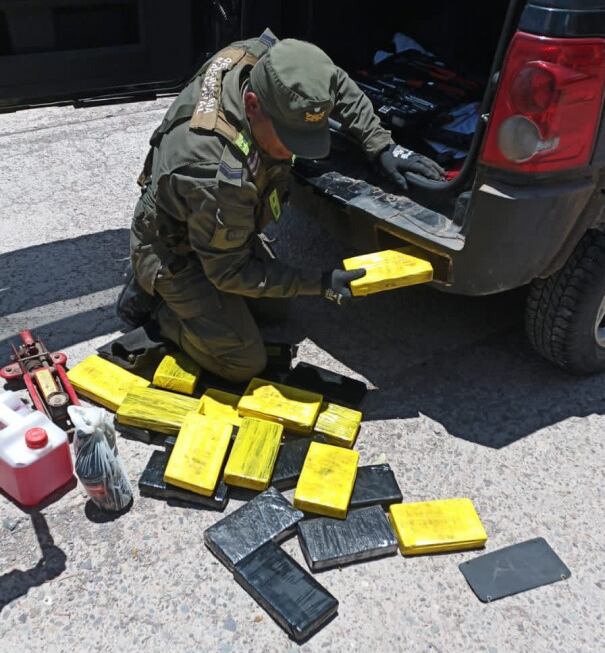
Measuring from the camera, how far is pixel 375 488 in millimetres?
2604

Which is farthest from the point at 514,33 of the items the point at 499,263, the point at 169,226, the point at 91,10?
the point at 91,10

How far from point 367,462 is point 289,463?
308 mm

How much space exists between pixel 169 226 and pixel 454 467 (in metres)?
1.42

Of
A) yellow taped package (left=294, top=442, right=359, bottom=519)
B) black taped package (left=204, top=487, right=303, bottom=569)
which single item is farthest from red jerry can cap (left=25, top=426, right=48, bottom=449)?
yellow taped package (left=294, top=442, right=359, bottom=519)

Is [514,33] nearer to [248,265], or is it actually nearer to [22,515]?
[248,265]

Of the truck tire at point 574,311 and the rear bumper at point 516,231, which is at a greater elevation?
the rear bumper at point 516,231

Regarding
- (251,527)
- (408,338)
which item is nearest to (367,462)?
(251,527)

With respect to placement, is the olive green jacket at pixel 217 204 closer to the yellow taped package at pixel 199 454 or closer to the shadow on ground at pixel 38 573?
the yellow taped package at pixel 199 454

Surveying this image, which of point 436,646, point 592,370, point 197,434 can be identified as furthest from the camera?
point 592,370

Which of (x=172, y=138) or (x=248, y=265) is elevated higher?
(x=172, y=138)

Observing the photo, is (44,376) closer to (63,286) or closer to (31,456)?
(31,456)

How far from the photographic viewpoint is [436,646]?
215 centimetres

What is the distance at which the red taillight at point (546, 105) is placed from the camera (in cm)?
218

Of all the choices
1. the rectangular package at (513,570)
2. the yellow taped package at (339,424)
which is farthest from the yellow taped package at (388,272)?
the rectangular package at (513,570)
